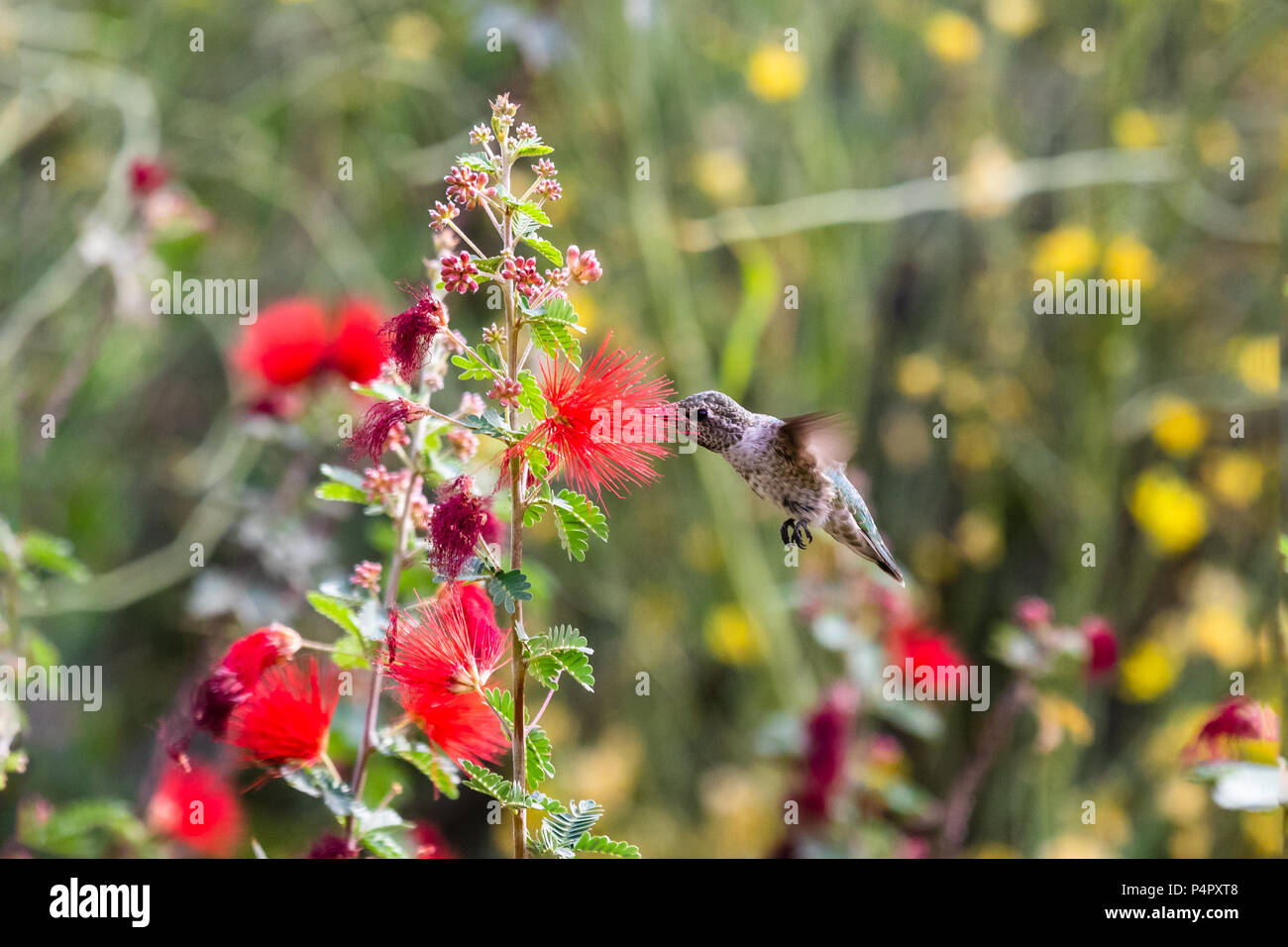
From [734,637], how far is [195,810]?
0.89 meters

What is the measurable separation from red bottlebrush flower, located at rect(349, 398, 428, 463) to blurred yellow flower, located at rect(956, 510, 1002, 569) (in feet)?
4.47

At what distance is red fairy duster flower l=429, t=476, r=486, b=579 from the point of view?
0.44 meters

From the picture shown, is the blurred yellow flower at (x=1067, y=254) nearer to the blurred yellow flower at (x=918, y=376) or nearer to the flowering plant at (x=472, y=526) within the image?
the blurred yellow flower at (x=918, y=376)

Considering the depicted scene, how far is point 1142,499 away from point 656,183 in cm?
88

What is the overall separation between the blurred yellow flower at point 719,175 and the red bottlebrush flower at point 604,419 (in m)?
1.26

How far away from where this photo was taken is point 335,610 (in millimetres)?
512

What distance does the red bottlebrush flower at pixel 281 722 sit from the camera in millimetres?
508

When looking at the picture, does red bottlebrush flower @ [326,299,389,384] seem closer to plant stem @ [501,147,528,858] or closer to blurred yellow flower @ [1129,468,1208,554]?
plant stem @ [501,147,528,858]

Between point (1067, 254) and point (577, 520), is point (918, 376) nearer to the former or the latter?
point (1067, 254)

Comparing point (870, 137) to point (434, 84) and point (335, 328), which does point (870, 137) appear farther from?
point (335, 328)

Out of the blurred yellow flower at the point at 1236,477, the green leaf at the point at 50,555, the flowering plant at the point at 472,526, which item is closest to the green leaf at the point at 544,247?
the flowering plant at the point at 472,526

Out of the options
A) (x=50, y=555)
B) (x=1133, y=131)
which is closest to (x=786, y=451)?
(x=50, y=555)

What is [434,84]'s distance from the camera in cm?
160
